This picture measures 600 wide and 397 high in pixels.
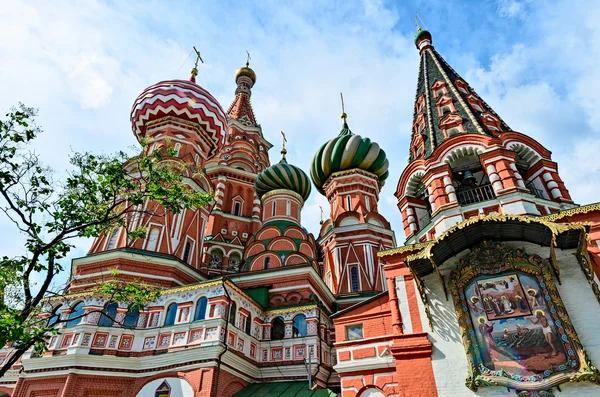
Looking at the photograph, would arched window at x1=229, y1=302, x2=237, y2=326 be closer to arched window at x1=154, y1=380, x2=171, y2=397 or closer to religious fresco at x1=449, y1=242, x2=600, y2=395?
arched window at x1=154, y1=380, x2=171, y2=397

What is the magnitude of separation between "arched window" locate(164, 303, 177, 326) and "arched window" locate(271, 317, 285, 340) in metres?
3.89

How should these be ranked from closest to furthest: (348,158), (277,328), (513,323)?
1. (513,323)
2. (277,328)
3. (348,158)

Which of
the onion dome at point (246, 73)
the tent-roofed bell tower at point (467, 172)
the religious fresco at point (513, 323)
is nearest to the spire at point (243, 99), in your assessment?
the onion dome at point (246, 73)

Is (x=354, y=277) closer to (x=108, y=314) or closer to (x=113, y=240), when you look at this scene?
(x=113, y=240)

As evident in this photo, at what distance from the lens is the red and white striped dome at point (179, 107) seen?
71.3ft

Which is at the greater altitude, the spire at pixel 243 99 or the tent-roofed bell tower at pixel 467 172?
the spire at pixel 243 99

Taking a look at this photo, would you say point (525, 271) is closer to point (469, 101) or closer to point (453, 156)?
point (453, 156)

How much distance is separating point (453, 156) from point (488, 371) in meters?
7.09

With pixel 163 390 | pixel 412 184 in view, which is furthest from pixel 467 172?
pixel 163 390

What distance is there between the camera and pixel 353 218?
22953 mm

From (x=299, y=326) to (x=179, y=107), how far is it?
1351cm

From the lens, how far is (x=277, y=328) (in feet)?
51.0

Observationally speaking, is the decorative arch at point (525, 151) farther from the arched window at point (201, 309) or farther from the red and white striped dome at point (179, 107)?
the red and white striped dome at point (179, 107)

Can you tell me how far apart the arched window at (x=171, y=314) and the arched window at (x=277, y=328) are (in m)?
3.89
